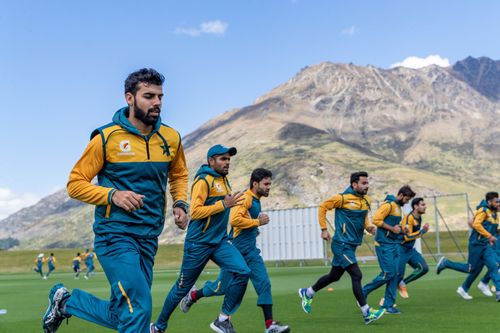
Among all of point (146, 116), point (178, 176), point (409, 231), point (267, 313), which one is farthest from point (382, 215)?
point (146, 116)

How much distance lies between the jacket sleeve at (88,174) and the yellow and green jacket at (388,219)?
8011mm

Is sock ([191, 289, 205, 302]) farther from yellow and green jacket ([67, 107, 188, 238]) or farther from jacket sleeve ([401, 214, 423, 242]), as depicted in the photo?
jacket sleeve ([401, 214, 423, 242])

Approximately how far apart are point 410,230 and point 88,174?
31.7ft

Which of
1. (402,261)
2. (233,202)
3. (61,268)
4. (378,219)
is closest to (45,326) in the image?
(233,202)

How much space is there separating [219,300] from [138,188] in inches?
429

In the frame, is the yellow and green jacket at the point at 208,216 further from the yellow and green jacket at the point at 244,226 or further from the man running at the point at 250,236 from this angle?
the yellow and green jacket at the point at 244,226

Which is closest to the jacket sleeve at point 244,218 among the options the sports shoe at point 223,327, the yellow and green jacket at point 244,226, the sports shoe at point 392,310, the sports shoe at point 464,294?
the yellow and green jacket at point 244,226

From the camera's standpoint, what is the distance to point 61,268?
201 feet

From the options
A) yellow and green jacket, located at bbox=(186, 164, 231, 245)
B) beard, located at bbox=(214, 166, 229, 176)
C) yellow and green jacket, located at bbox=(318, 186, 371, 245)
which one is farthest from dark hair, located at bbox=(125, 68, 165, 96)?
yellow and green jacket, located at bbox=(318, 186, 371, 245)

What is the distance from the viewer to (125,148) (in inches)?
223

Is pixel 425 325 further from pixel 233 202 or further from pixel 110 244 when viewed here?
pixel 110 244

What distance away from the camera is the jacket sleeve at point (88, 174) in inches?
215

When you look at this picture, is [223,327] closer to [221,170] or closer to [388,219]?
[221,170]

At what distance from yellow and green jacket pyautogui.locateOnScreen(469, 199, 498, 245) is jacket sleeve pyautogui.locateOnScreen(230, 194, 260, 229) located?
596cm
